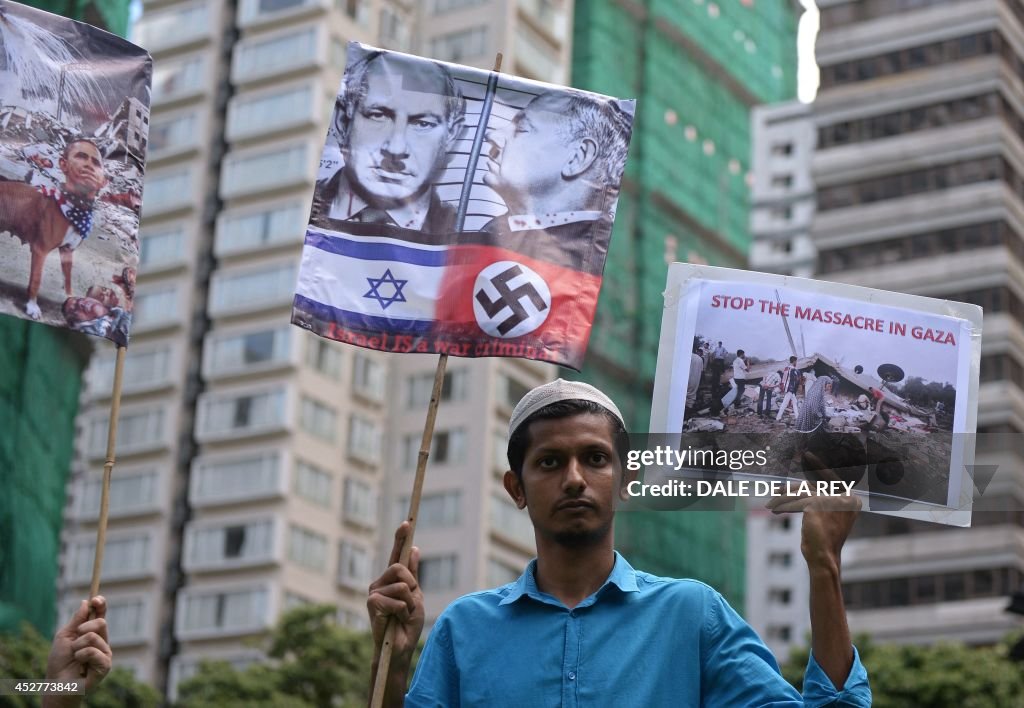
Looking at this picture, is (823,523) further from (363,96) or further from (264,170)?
(264,170)

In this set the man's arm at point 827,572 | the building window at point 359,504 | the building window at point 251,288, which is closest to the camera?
the man's arm at point 827,572

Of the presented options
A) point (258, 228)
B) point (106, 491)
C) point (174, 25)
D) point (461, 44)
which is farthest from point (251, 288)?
point (106, 491)

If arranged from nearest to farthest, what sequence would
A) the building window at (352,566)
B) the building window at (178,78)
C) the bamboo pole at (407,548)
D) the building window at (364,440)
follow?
the bamboo pole at (407,548) → the building window at (352,566) → the building window at (364,440) → the building window at (178,78)

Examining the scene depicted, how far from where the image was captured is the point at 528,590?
5.42 meters

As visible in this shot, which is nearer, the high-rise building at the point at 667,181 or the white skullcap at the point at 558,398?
the white skullcap at the point at 558,398

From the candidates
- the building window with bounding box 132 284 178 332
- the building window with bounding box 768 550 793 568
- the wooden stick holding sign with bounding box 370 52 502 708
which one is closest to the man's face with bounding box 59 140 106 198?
the wooden stick holding sign with bounding box 370 52 502 708

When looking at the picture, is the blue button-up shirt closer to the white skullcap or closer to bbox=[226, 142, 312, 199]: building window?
the white skullcap

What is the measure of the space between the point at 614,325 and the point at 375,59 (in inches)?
2394

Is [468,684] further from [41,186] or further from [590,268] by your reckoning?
[41,186]

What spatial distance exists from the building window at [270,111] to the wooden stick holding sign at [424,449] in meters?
56.8

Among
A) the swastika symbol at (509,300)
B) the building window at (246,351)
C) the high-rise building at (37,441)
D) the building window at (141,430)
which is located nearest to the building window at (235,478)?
the building window at (141,430)

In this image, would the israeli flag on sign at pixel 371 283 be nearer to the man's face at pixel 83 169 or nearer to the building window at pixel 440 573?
the man's face at pixel 83 169

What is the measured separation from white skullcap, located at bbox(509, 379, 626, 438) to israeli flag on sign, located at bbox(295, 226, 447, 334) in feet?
3.10

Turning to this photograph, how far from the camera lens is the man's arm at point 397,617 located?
5.43 m
